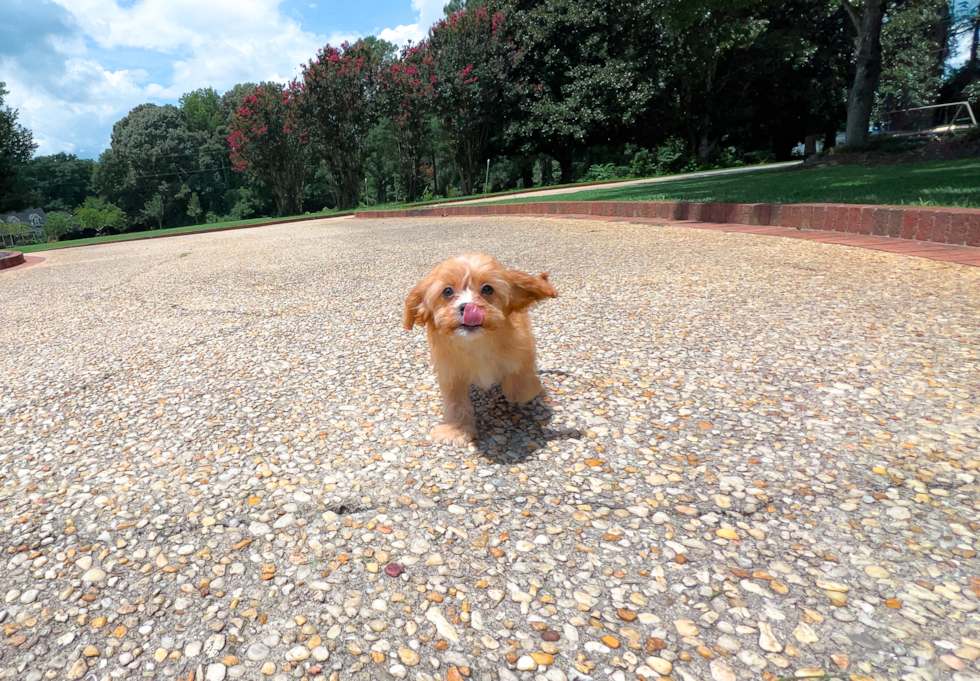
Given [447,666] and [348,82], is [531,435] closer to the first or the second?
[447,666]

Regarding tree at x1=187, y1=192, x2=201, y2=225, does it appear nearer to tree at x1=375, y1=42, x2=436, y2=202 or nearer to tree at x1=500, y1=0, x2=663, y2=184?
tree at x1=375, y1=42, x2=436, y2=202

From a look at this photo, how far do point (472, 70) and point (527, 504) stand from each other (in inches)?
1017

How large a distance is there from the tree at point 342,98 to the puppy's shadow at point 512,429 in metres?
26.9

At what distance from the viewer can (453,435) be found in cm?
264

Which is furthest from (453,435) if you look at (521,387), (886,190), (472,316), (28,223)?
(28,223)

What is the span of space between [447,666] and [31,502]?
1972 millimetres

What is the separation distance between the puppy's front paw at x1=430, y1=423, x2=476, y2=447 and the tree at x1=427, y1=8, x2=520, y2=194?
24539 mm

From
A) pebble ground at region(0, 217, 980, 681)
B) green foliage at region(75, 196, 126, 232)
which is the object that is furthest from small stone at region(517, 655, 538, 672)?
green foliage at region(75, 196, 126, 232)

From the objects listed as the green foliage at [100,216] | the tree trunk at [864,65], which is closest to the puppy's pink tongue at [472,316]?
the tree trunk at [864,65]

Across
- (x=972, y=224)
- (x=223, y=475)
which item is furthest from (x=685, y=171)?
(x=223, y=475)

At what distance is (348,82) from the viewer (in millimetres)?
26109

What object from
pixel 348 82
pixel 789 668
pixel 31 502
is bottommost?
pixel 789 668

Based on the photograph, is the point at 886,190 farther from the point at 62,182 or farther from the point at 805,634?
the point at 62,182

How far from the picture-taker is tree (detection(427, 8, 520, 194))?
24.6m
